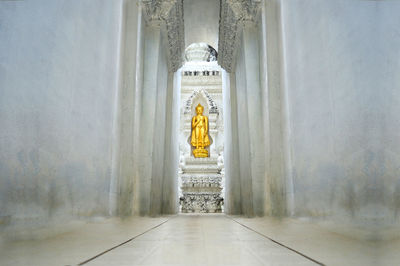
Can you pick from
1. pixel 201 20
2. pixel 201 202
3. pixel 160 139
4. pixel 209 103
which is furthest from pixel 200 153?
pixel 160 139

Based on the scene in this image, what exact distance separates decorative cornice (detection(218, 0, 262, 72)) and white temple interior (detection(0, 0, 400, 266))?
1.0 inches

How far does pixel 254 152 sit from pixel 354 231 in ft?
6.39

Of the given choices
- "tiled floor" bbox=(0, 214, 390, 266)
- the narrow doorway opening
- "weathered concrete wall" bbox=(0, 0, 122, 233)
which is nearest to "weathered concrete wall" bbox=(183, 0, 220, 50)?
the narrow doorway opening

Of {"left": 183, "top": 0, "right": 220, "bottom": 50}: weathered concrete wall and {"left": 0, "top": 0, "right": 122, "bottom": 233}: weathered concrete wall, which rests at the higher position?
{"left": 183, "top": 0, "right": 220, "bottom": 50}: weathered concrete wall

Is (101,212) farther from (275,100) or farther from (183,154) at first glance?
(183,154)

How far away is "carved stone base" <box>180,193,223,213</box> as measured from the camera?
7326mm

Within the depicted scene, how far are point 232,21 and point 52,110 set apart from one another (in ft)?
9.93

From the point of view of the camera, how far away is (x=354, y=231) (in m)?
1.33

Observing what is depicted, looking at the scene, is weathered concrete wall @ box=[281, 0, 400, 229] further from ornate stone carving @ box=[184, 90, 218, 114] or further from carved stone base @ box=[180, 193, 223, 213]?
ornate stone carving @ box=[184, 90, 218, 114]

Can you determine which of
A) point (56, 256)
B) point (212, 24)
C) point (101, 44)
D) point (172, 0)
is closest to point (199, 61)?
point (212, 24)

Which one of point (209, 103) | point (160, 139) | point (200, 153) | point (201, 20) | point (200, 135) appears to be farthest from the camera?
point (209, 103)

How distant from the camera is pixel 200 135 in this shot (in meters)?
9.91

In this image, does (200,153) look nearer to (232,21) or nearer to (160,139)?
(160,139)

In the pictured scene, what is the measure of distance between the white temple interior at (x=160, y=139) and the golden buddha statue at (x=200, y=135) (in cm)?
574
